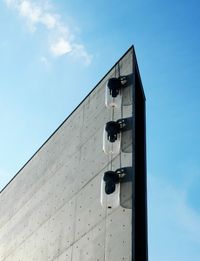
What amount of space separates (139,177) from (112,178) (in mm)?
385

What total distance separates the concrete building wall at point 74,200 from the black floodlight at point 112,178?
0.15 metres

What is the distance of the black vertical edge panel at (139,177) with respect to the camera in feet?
20.6

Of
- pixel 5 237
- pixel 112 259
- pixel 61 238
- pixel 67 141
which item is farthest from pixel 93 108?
pixel 5 237

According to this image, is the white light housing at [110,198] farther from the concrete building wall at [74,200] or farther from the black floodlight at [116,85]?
the black floodlight at [116,85]

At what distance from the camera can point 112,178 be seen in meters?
7.05

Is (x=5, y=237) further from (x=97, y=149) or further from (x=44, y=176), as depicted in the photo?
(x=97, y=149)

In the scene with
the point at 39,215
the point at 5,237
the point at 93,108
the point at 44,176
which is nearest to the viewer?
the point at 93,108

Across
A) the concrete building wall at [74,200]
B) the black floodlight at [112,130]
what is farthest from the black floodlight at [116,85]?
the black floodlight at [112,130]

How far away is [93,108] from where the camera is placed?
356 inches

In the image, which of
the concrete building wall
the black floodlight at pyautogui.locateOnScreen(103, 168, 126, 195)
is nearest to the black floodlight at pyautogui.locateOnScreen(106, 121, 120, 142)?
the concrete building wall

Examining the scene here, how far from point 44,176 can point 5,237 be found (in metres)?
2.02

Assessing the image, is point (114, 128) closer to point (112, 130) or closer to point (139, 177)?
point (112, 130)

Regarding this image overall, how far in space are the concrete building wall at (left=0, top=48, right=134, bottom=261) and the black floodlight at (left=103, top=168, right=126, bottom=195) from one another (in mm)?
153

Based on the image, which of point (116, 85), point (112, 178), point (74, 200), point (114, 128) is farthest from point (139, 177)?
point (116, 85)
